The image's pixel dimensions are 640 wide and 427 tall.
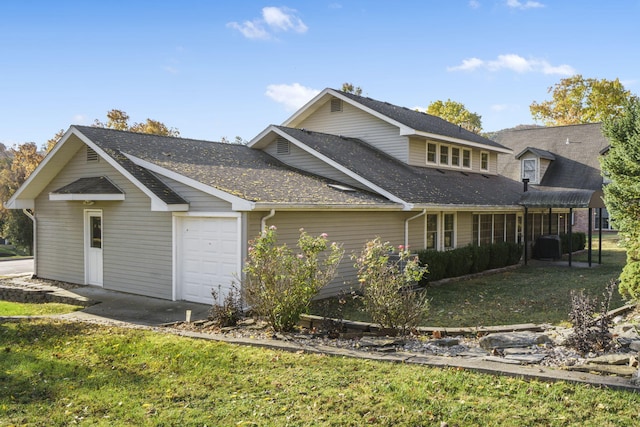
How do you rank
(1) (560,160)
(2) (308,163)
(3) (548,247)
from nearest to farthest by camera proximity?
(2) (308,163) < (3) (548,247) < (1) (560,160)

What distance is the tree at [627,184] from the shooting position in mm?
9680

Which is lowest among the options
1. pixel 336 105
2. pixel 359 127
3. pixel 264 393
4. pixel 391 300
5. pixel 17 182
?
pixel 264 393

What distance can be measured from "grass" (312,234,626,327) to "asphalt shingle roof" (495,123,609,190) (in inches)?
480

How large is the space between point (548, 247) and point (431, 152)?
245 inches

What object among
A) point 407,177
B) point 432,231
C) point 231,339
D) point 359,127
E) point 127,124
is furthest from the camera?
point 127,124

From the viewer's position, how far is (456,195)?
17.6 metres

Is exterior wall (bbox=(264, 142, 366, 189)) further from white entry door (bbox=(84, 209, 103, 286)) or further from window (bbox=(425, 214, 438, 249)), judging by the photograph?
white entry door (bbox=(84, 209, 103, 286))

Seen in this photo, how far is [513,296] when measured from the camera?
13469 mm

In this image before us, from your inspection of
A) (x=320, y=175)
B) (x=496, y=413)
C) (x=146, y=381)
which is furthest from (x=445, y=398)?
(x=320, y=175)

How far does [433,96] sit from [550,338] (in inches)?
1841

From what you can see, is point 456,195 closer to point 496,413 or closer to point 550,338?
point 550,338

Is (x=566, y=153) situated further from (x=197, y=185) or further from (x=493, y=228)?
(x=197, y=185)

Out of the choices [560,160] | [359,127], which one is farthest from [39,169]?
[560,160]

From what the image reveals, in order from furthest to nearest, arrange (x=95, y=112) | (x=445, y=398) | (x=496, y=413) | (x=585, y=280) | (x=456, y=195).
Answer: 1. (x=95, y=112)
2. (x=456, y=195)
3. (x=585, y=280)
4. (x=445, y=398)
5. (x=496, y=413)
